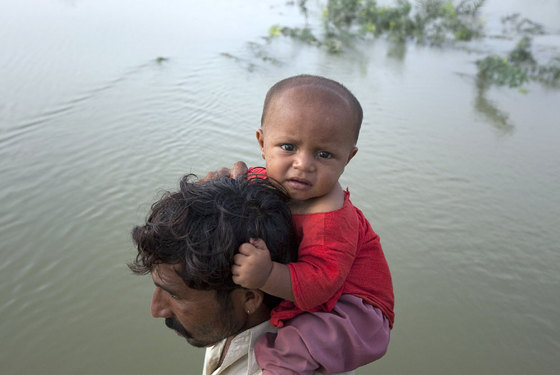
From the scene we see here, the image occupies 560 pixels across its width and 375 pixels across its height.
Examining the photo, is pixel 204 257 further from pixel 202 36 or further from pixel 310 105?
pixel 202 36

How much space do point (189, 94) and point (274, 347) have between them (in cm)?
565

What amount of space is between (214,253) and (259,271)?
133mm

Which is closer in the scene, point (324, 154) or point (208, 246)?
point (208, 246)

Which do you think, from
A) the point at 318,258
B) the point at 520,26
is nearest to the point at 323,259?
the point at 318,258

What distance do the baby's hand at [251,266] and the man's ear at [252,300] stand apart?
0.16 meters

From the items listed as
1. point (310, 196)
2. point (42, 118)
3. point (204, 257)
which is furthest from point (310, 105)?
point (42, 118)

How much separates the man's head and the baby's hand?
3 centimetres

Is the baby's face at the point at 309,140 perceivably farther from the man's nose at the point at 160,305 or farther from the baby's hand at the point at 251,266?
the man's nose at the point at 160,305

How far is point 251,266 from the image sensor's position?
1.32 meters

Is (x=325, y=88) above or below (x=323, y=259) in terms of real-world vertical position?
above

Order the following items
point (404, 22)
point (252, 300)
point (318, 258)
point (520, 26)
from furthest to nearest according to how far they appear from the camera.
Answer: point (520, 26), point (404, 22), point (252, 300), point (318, 258)

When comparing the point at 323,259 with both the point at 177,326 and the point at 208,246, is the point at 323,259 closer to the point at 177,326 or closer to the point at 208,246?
the point at 208,246

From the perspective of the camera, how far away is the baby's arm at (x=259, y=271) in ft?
4.37

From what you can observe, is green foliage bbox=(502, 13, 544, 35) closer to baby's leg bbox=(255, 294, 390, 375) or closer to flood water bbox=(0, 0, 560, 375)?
flood water bbox=(0, 0, 560, 375)
